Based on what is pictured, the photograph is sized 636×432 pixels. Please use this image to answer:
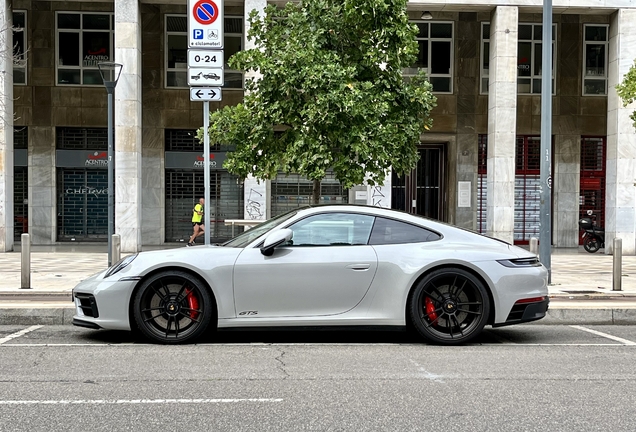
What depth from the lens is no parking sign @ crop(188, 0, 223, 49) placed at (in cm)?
977

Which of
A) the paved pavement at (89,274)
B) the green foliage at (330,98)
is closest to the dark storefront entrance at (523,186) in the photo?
the paved pavement at (89,274)

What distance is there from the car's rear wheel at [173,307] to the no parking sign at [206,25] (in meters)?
4.24

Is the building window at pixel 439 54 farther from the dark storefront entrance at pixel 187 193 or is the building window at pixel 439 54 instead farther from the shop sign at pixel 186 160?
the dark storefront entrance at pixel 187 193

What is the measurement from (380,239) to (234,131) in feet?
22.6

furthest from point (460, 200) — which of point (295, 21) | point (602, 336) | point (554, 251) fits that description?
point (602, 336)

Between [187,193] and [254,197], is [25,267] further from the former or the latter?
[187,193]

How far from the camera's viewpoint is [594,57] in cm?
2516

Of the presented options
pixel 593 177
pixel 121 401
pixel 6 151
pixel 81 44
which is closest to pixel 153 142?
pixel 81 44

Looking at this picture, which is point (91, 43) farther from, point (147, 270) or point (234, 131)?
point (147, 270)

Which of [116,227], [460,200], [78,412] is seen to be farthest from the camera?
[460,200]

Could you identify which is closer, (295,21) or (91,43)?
(295,21)

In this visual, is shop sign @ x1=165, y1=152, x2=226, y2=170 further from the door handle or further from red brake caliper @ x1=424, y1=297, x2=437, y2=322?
red brake caliper @ x1=424, y1=297, x2=437, y2=322

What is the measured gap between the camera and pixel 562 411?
180 inches

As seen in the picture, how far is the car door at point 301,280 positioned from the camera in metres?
6.71
